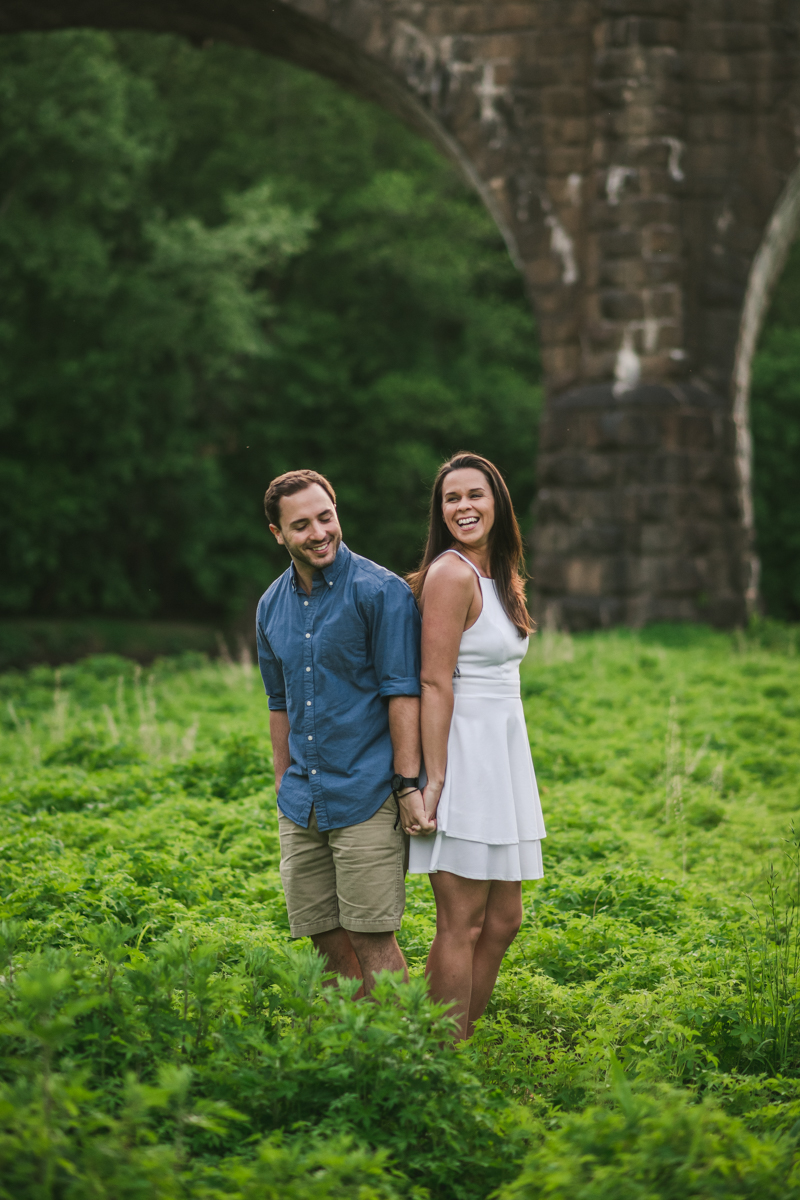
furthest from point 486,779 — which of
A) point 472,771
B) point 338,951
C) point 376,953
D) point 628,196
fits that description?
point 628,196

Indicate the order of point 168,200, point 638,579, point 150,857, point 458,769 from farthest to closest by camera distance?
point 168,200 < point 638,579 < point 150,857 < point 458,769

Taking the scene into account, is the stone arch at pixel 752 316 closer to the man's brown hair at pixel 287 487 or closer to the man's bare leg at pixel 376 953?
the man's brown hair at pixel 287 487

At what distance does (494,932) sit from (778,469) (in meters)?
26.2

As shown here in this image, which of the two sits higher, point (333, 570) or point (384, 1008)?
point (333, 570)

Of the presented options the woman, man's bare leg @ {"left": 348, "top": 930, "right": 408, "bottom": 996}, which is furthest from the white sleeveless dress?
man's bare leg @ {"left": 348, "top": 930, "right": 408, "bottom": 996}

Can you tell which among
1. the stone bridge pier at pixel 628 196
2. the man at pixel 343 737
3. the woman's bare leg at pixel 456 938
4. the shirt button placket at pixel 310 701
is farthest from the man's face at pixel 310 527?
the stone bridge pier at pixel 628 196

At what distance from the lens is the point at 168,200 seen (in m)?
24.5

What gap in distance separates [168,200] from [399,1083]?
24.4 m

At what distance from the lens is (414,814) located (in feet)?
10.2

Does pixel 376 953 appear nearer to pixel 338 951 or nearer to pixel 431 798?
pixel 338 951

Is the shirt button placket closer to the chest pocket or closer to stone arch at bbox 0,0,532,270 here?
the chest pocket

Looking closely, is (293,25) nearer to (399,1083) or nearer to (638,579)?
(638,579)

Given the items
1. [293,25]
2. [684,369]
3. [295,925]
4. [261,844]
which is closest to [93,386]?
[293,25]

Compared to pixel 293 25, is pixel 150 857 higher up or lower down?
lower down
